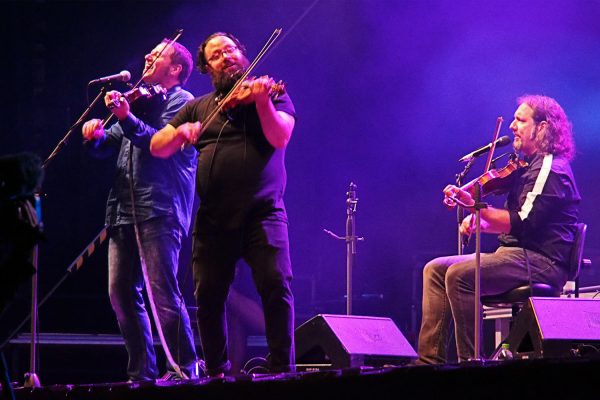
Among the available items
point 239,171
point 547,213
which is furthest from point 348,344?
point 547,213

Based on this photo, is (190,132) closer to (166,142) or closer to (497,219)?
(166,142)

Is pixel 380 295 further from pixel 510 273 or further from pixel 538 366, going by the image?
pixel 538 366

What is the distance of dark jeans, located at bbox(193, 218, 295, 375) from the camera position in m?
3.85

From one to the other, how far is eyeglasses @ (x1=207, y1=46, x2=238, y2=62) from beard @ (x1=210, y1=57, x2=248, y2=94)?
58mm

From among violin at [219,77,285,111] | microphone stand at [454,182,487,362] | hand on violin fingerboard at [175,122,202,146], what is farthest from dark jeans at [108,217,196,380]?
microphone stand at [454,182,487,362]

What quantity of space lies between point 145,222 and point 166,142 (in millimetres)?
766

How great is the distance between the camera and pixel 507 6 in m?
7.31

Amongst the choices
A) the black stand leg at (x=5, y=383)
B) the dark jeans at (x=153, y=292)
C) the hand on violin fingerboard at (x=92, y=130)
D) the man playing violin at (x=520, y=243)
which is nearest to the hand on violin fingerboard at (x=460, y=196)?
the man playing violin at (x=520, y=243)

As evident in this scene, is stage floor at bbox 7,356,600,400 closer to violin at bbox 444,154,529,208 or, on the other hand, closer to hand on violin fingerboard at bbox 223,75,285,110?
hand on violin fingerboard at bbox 223,75,285,110

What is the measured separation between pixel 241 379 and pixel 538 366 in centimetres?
119

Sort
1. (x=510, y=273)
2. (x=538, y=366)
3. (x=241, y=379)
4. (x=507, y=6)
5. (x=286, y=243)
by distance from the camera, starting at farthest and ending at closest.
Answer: (x=507, y=6) < (x=510, y=273) < (x=286, y=243) < (x=241, y=379) < (x=538, y=366)

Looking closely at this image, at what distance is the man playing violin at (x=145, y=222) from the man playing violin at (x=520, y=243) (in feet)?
4.56

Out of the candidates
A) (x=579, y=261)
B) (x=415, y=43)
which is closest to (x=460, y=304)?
(x=579, y=261)

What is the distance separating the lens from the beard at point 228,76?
4125 millimetres
